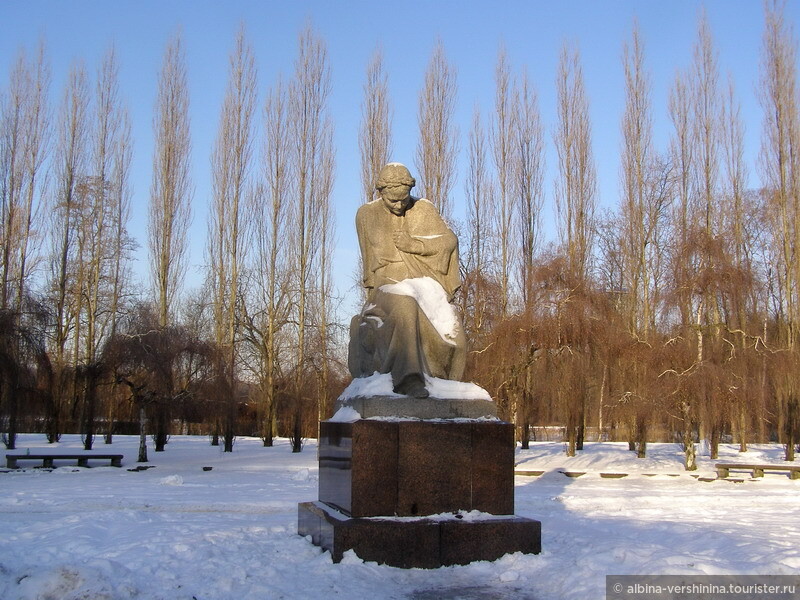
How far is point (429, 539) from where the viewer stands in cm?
518

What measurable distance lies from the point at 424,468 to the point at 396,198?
2311mm

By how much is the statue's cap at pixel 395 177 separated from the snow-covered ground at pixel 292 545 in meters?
2.98

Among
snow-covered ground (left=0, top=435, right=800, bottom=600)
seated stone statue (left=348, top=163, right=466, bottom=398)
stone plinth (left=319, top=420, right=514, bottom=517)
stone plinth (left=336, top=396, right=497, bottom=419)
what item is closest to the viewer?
snow-covered ground (left=0, top=435, right=800, bottom=600)

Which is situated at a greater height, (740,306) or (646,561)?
(740,306)

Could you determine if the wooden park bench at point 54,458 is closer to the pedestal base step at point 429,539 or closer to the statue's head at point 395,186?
the statue's head at point 395,186

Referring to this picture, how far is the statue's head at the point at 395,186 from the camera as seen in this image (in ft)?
21.2

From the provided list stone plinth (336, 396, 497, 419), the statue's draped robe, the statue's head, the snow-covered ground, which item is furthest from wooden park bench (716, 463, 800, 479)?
the statue's head

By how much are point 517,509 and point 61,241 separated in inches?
882

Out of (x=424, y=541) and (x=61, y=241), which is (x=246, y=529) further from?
(x=61, y=241)

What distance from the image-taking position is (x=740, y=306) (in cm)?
1853

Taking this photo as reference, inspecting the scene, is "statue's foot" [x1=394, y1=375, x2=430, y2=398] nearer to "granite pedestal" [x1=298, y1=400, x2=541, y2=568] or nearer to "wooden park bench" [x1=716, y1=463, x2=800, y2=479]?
"granite pedestal" [x1=298, y1=400, x2=541, y2=568]

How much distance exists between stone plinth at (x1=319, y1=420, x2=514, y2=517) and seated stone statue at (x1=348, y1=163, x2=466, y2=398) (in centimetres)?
40

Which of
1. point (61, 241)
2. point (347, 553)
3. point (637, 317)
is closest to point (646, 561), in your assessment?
point (347, 553)

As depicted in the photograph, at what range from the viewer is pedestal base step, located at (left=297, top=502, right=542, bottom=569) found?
513 cm
